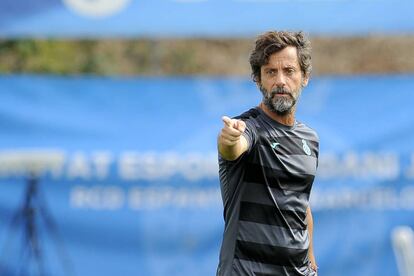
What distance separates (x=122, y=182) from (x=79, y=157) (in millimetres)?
378

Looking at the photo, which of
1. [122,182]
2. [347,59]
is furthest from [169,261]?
[347,59]

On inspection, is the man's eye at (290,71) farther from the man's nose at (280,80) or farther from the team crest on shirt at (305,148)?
the team crest on shirt at (305,148)

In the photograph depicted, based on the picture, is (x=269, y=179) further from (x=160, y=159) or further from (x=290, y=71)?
(x=160, y=159)

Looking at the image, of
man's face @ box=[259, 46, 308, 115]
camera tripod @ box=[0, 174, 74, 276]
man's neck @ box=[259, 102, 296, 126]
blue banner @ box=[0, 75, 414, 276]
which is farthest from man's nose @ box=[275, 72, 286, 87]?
camera tripod @ box=[0, 174, 74, 276]

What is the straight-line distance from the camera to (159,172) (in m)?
7.34

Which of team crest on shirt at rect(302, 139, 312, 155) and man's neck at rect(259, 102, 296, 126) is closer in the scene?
man's neck at rect(259, 102, 296, 126)

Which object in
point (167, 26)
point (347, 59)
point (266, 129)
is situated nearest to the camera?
point (266, 129)

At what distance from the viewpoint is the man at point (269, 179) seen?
13.8 feet

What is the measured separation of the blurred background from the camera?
7184 mm

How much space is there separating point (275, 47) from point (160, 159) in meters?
3.16

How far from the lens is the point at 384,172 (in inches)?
290

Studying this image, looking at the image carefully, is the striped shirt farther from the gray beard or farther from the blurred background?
the blurred background

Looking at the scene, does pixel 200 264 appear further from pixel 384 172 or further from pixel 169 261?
pixel 384 172

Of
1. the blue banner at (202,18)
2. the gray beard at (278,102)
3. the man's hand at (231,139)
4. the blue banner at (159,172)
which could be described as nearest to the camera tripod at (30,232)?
the blue banner at (159,172)
